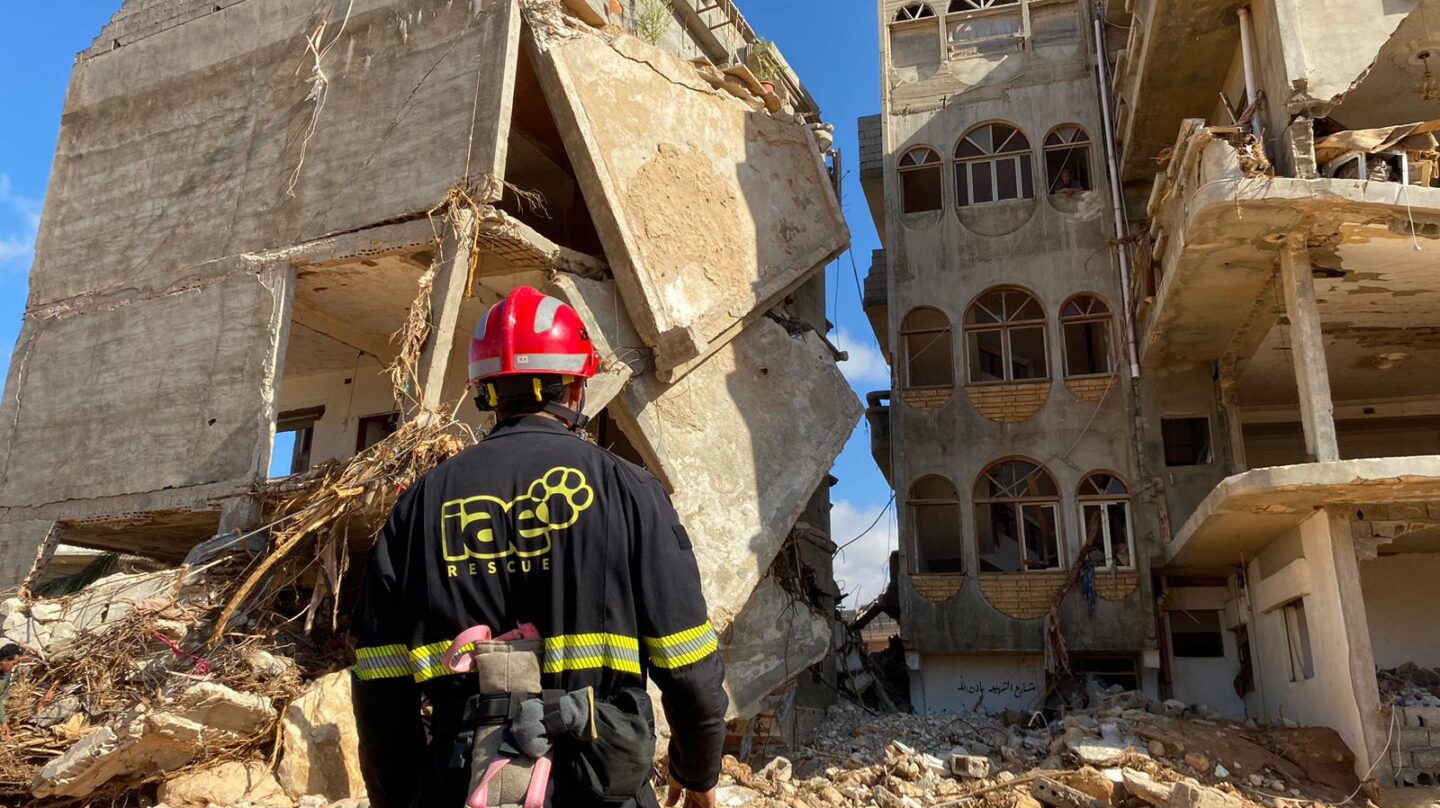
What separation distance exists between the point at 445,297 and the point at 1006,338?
1071cm

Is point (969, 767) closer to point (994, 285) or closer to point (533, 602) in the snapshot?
point (533, 602)

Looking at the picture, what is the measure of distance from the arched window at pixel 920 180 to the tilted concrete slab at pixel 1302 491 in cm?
810

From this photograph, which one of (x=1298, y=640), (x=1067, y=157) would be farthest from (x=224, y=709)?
(x=1067, y=157)

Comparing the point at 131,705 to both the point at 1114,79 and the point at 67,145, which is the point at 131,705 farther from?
the point at 1114,79

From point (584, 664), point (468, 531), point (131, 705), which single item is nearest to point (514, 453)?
point (468, 531)

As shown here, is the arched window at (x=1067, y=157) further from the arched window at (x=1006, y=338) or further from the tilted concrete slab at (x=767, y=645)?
the tilted concrete slab at (x=767, y=645)

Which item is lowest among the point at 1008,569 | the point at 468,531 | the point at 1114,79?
the point at 468,531

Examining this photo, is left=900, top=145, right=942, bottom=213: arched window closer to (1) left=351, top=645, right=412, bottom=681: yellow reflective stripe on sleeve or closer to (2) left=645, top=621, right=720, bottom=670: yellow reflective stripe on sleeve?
(2) left=645, top=621, right=720, bottom=670: yellow reflective stripe on sleeve

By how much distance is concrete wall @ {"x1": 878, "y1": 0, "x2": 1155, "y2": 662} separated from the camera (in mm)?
16656

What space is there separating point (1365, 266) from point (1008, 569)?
7.66 meters

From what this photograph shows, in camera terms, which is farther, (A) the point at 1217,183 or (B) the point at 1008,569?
(B) the point at 1008,569

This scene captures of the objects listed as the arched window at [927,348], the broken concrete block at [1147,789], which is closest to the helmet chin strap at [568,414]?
the broken concrete block at [1147,789]

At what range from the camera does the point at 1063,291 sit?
58.7 ft

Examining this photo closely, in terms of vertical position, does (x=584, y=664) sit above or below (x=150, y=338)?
below
